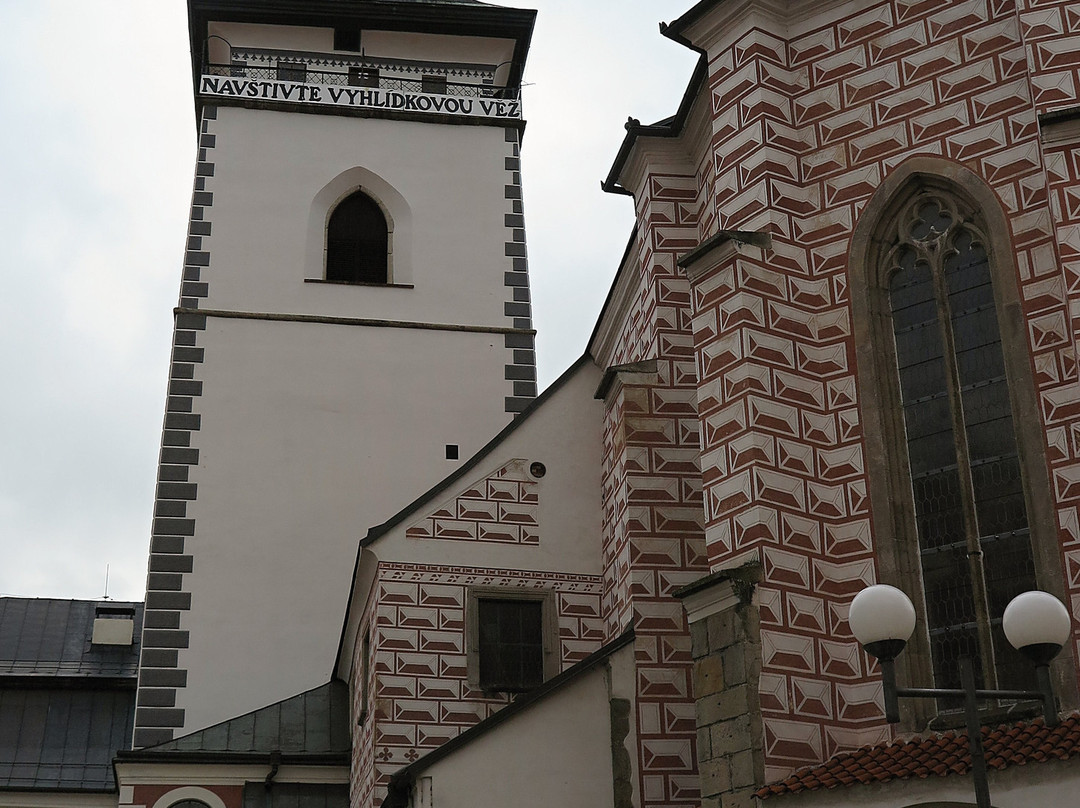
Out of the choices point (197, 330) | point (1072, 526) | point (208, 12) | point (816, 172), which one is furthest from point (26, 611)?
point (1072, 526)

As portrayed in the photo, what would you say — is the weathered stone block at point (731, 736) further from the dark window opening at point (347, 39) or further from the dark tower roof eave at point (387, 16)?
the dark window opening at point (347, 39)

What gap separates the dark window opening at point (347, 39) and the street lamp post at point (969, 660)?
1771cm

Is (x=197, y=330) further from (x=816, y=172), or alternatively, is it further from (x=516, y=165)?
(x=816, y=172)

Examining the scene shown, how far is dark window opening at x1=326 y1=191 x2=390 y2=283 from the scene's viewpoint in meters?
21.7

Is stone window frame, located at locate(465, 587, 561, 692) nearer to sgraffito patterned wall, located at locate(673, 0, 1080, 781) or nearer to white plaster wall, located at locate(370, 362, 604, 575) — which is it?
white plaster wall, located at locate(370, 362, 604, 575)

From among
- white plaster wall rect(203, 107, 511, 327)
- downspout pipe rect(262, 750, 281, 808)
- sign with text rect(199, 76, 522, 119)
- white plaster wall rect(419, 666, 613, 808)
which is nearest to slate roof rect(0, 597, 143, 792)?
downspout pipe rect(262, 750, 281, 808)

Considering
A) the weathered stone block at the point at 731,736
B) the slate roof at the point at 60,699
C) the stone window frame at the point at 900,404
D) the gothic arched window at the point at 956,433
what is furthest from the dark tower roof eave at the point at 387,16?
the weathered stone block at the point at 731,736

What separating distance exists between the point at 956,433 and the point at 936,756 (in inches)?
94.2

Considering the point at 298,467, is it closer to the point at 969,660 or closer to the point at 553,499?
the point at 553,499

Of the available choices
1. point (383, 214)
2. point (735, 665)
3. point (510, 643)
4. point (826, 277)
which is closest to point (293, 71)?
point (383, 214)

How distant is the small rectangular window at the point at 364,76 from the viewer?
2309 cm

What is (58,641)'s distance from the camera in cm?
2366

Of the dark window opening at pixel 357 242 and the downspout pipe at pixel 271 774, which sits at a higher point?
the dark window opening at pixel 357 242

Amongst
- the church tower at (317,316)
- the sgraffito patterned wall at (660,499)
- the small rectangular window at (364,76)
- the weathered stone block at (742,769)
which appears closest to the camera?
the weathered stone block at (742,769)
